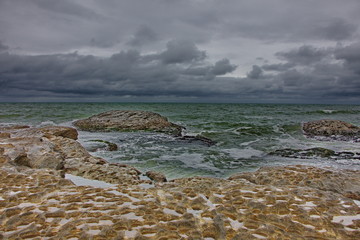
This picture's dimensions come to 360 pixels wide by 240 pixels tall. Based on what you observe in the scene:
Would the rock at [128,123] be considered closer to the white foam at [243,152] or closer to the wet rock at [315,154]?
the white foam at [243,152]

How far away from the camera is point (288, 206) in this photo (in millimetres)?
6227

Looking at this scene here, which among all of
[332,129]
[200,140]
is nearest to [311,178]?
[200,140]

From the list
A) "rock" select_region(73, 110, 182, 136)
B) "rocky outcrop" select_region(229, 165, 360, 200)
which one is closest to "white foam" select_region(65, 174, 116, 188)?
"rocky outcrop" select_region(229, 165, 360, 200)

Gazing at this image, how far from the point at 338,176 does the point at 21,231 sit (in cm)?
1225

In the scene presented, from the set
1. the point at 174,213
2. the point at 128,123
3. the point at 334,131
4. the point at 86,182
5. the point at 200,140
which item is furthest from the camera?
the point at 128,123

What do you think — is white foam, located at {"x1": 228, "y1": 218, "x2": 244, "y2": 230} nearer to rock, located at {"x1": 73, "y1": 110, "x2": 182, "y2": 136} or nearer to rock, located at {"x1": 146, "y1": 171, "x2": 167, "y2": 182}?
rock, located at {"x1": 146, "y1": 171, "x2": 167, "y2": 182}

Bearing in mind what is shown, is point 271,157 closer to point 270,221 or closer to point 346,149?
point 346,149

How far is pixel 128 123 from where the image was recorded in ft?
107

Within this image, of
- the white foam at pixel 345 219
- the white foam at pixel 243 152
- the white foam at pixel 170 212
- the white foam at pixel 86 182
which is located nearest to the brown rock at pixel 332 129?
the white foam at pixel 243 152

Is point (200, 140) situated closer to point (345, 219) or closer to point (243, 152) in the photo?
point (243, 152)

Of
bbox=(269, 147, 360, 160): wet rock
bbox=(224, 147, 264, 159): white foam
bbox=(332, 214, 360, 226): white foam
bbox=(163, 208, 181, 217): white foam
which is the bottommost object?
bbox=(224, 147, 264, 159): white foam

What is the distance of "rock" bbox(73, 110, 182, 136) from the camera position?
31.3m

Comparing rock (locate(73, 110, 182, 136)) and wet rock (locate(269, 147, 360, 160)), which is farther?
rock (locate(73, 110, 182, 136))

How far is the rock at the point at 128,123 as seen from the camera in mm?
31281
